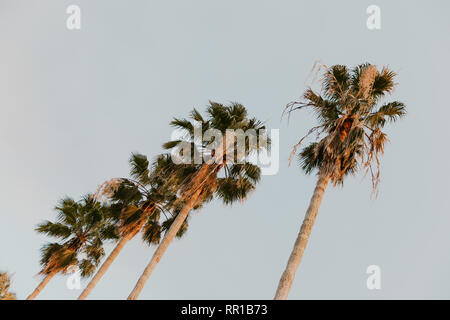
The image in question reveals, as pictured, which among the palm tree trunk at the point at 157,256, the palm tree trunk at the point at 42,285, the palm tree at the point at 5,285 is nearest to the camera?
the palm tree trunk at the point at 157,256

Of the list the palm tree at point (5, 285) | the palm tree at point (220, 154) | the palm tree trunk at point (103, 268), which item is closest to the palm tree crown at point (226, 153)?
the palm tree at point (220, 154)

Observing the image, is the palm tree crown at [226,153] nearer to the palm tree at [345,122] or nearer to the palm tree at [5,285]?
the palm tree at [345,122]

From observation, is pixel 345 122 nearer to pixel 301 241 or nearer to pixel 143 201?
pixel 301 241

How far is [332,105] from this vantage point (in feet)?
35.1

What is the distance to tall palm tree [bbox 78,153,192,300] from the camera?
42.6 feet

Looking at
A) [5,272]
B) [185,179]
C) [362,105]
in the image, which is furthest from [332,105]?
[5,272]

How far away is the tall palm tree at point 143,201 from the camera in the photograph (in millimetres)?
12984

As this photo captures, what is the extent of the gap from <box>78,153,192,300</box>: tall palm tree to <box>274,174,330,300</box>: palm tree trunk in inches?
227

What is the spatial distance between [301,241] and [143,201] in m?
8.69

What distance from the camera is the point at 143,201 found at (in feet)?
47.1

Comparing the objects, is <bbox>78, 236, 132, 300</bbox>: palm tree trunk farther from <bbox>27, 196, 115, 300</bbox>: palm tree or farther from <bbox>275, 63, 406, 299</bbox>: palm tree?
<bbox>275, 63, 406, 299</bbox>: palm tree
